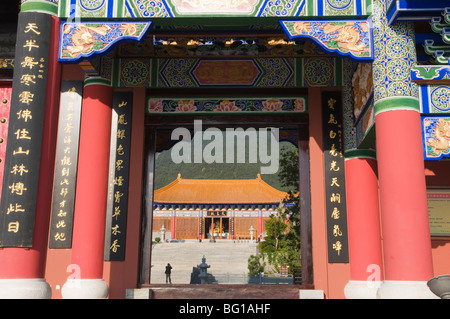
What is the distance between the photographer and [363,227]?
652 cm

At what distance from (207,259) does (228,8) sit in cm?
2012

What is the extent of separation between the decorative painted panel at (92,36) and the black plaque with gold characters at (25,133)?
0.68ft

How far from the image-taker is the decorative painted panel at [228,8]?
5309 millimetres

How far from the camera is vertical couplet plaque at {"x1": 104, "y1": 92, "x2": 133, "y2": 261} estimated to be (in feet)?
22.5

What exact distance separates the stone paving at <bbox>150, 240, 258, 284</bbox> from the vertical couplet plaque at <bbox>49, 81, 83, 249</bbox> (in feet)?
32.5

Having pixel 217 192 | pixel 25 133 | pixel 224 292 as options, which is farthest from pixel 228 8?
pixel 217 192

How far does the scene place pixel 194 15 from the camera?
17.5 feet

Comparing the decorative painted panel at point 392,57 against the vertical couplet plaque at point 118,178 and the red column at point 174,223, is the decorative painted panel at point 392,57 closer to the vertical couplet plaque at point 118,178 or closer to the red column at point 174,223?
the vertical couplet plaque at point 118,178

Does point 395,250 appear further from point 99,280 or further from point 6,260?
point 6,260

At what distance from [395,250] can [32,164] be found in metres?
3.77

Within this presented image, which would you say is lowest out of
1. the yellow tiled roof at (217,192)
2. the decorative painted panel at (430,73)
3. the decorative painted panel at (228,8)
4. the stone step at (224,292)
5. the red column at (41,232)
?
the stone step at (224,292)

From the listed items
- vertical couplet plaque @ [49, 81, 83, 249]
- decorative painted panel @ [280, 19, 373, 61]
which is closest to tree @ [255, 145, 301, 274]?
vertical couplet plaque @ [49, 81, 83, 249]

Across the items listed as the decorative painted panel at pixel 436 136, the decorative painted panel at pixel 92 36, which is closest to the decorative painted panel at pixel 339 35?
the decorative painted panel at pixel 436 136

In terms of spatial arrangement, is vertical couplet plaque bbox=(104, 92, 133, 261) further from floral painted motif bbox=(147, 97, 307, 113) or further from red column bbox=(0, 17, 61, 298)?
red column bbox=(0, 17, 61, 298)
